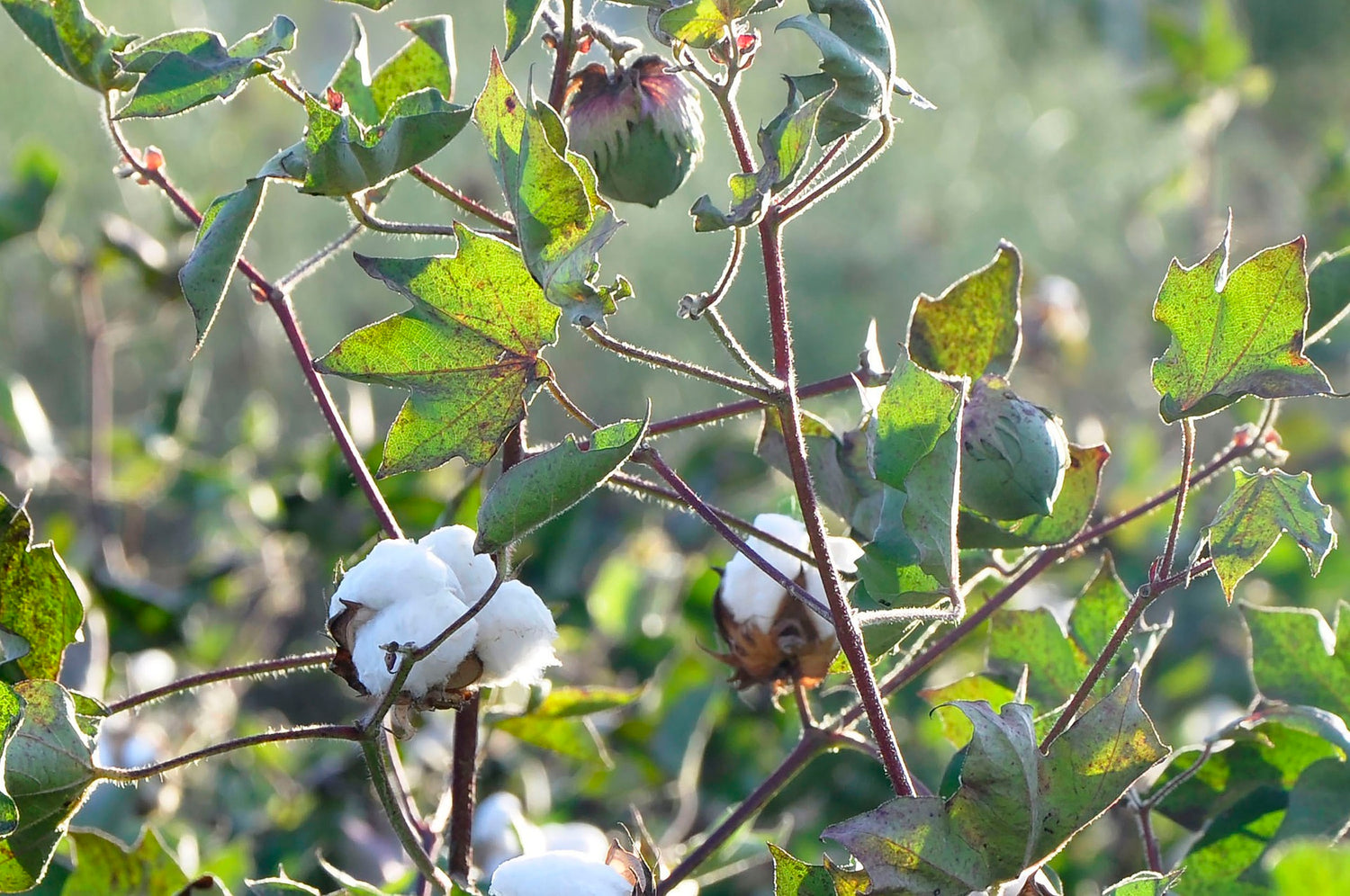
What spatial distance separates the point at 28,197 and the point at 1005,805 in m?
0.84

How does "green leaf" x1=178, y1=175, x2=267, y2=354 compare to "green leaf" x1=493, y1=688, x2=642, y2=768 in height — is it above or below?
above

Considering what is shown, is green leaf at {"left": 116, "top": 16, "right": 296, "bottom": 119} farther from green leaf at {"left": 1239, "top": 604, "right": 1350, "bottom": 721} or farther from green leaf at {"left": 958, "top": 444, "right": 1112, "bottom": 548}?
green leaf at {"left": 1239, "top": 604, "right": 1350, "bottom": 721}

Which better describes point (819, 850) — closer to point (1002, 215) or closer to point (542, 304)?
point (542, 304)

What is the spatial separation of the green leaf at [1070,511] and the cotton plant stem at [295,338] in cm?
18

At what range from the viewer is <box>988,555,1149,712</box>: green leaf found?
1.52 feet

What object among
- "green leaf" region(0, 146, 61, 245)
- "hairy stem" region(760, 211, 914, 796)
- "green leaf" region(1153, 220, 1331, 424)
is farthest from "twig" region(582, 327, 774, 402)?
"green leaf" region(0, 146, 61, 245)

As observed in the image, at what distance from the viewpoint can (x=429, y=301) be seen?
344 mm

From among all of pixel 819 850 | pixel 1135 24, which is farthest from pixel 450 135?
pixel 1135 24

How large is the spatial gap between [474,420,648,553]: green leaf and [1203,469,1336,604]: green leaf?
0.16 meters

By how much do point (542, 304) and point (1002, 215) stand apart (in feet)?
11.1

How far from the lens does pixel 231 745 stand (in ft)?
1.13

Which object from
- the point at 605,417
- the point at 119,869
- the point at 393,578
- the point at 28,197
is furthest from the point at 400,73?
the point at 605,417

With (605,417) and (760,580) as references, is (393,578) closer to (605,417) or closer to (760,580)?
(760,580)


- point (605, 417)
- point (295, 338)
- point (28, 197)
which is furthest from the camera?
point (605, 417)
